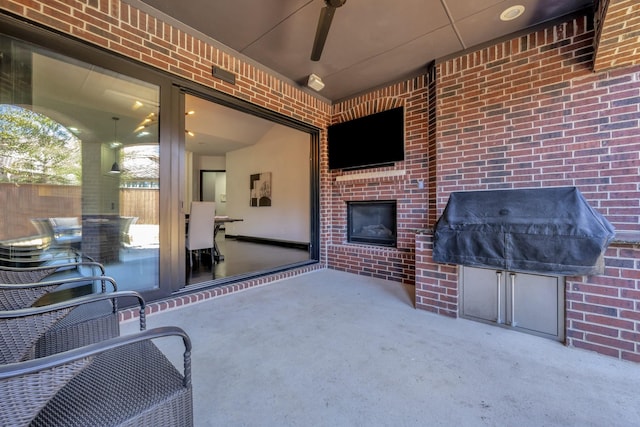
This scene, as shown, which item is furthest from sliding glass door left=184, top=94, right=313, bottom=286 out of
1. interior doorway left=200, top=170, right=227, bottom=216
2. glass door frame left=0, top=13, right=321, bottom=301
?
glass door frame left=0, top=13, right=321, bottom=301

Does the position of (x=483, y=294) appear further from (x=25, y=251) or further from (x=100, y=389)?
(x=25, y=251)

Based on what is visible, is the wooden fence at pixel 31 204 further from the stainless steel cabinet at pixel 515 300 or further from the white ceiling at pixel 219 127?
the stainless steel cabinet at pixel 515 300

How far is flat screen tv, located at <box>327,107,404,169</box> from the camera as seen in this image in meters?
3.70

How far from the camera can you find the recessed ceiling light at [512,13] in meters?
2.37

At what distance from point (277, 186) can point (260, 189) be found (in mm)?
687

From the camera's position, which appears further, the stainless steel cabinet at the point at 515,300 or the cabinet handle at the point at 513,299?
the cabinet handle at the point at 513,299

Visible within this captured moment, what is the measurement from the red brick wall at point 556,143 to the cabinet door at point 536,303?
0.08 metres

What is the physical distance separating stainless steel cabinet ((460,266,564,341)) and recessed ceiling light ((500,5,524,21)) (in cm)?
234

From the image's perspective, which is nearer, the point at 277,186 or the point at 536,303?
the point at 536,303

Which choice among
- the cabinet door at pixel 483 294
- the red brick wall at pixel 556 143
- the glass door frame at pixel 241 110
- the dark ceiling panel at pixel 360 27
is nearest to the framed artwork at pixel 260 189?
the glass door frame at pixel 241 110

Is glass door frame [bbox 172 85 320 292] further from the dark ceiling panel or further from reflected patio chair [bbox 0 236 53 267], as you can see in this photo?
reflected patio chair [bbox 0 236 53 267]

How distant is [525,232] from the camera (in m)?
2.05

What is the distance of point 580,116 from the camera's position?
2400mm

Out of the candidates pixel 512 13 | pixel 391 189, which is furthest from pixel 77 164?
pixel 512 13
